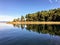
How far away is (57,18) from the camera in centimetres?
12575

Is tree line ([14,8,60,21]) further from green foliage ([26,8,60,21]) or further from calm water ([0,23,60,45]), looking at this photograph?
calm water ([0,23,60,45])

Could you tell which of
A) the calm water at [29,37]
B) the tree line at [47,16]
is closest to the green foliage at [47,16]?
the tree line at [47,16]

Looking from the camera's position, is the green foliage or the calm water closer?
the calm water

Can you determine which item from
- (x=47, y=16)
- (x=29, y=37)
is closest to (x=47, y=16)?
(x=47, y=16)

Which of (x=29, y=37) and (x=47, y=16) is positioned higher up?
(x=47, y=16)

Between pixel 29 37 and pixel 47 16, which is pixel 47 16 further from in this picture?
pixel 29 37

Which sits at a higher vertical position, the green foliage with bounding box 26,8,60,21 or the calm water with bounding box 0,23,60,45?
the green foliage with bounding box 26,8,60,21

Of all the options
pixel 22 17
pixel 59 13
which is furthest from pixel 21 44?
pixel 22 17

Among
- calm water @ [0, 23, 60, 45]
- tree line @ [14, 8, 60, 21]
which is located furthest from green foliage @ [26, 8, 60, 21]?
calm water @ [0, 23, 60, 45]

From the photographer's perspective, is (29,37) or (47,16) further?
(47,16)

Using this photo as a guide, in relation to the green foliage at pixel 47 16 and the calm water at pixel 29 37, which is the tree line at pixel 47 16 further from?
the calm water at pixel 29 37

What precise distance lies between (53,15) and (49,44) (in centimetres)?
10716

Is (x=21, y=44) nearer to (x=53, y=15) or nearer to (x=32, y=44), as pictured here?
(x=32, y=44)

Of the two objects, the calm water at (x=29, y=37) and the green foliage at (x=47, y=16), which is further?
the green foliage at (x=47, y=16)
